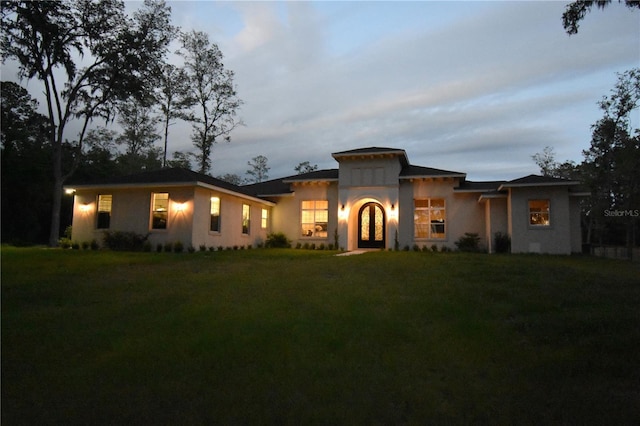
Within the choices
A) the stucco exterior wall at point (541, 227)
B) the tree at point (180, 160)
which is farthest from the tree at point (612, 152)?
the tree at point (180, 160)

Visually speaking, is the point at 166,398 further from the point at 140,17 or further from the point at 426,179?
the point at 140,17

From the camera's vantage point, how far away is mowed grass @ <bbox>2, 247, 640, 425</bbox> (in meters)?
3.37

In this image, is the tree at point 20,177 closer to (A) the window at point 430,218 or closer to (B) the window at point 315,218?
(B) the window at point 315,218

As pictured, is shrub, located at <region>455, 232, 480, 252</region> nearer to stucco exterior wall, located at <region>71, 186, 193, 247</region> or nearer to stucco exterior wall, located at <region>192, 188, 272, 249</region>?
stucco exterior wall, located at <region>192, 188, 272, 249</region>

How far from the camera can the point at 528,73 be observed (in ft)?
Result: 47.7

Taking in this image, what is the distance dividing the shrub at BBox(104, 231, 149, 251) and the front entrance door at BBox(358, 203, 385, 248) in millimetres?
9981

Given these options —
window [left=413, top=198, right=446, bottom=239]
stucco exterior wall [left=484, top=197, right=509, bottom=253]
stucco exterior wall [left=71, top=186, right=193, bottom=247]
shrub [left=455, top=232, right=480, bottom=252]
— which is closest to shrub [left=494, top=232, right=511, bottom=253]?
stucco exterior wall [left=484, top=197, right=509, bottom=253]

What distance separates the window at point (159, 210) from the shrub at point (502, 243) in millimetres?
13688

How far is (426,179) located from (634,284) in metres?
12.2

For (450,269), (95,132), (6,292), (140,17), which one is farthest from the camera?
(95,132)

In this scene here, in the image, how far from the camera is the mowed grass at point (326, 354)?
11.0ft

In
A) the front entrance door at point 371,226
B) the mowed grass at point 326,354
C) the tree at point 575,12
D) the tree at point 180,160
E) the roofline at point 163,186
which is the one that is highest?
the tree at point 180,160

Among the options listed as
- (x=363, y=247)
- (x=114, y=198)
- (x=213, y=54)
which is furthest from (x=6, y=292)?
(x=213, y=54)

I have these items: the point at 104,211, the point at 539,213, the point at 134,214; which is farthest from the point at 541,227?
the point at 104,211
